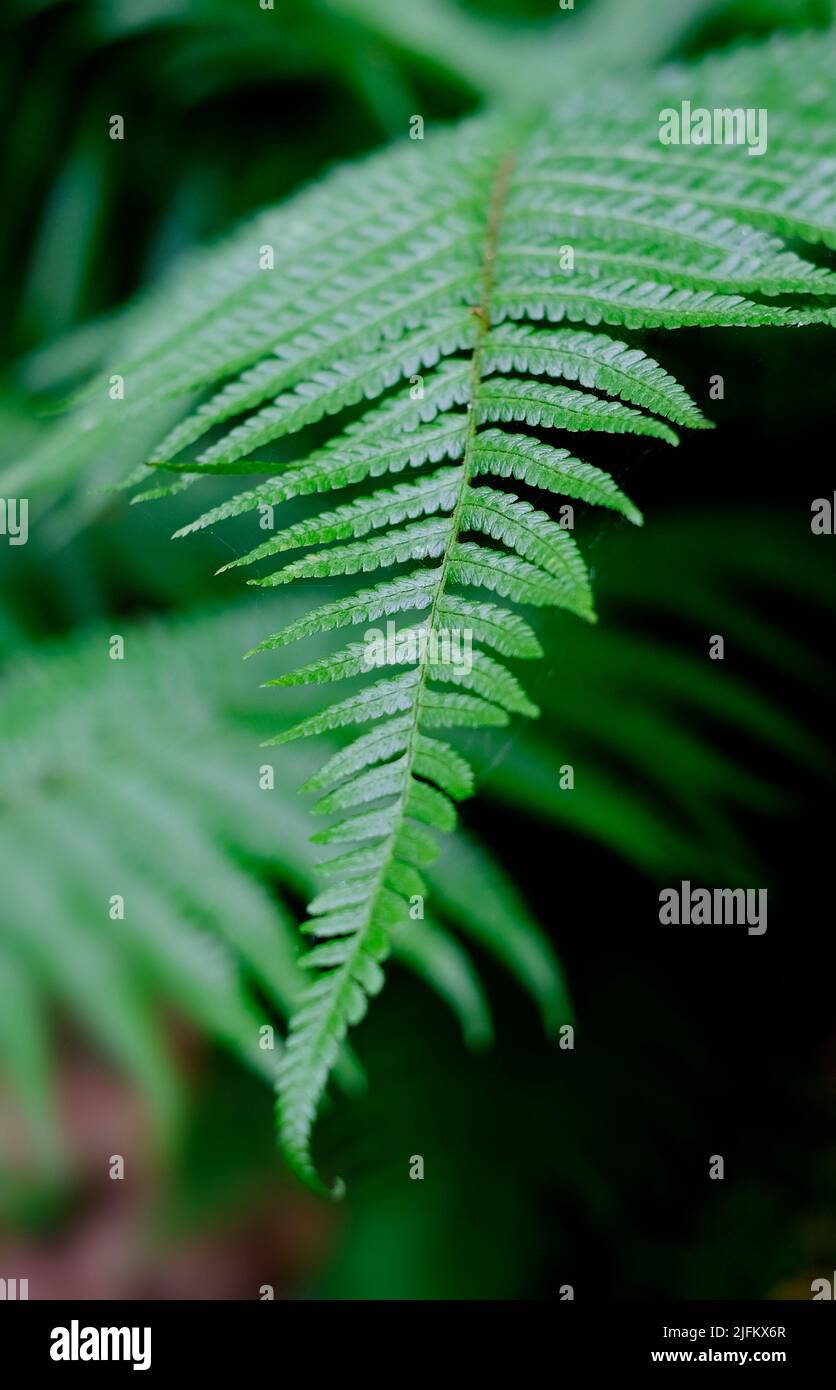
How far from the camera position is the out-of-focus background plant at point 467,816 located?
1132 mm

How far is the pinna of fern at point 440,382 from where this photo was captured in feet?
1.56

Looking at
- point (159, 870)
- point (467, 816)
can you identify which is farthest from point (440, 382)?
point (467, 816)

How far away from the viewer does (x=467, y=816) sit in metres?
1.39

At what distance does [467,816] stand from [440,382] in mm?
887

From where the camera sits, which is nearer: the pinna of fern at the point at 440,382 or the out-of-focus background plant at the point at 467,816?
the pinna of fern at the point at 440,382

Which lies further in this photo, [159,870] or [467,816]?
[467,816]

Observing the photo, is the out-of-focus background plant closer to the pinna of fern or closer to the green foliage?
the green foliage

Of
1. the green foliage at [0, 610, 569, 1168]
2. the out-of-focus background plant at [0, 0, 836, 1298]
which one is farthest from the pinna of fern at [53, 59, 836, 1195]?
the green foliage at [0, 610, 569, 1168]

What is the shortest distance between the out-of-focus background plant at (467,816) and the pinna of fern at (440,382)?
214mm

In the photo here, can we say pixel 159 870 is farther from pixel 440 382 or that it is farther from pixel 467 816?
pixel 440 382

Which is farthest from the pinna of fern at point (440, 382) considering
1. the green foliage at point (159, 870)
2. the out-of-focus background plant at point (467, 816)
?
the green foliage at point (159, 870)

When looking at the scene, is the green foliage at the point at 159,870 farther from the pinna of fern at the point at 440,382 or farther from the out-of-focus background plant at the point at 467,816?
the pinna of fern at the point at 440,382

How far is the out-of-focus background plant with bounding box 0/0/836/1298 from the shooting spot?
1132 mm
